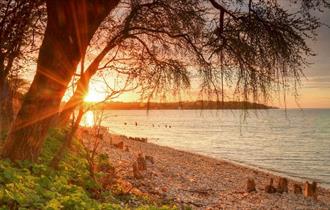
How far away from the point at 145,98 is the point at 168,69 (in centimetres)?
141

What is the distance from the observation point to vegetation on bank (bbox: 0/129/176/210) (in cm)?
641

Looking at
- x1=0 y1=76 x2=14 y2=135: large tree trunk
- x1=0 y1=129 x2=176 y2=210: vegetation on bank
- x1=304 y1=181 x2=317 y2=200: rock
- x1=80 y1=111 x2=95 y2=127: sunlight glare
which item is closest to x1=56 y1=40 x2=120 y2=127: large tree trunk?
x1=80 y1=111 x2=95 y2=127: sunlight glare

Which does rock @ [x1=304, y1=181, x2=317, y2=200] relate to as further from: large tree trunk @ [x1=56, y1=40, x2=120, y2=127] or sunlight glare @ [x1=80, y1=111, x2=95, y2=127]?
large tree trunk @ [x1=56, y1=40, x2=120, y2=127]

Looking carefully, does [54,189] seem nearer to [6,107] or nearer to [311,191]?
[6,107]

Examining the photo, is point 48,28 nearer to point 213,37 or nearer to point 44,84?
point 44,84

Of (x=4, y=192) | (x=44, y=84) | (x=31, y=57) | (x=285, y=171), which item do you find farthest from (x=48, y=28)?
(x=285, y=171)

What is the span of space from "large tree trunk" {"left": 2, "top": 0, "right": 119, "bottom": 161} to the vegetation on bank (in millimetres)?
576

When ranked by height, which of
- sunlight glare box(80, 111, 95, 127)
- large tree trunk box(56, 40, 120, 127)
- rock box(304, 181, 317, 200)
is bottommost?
rock box(304, 181, 317, 200)

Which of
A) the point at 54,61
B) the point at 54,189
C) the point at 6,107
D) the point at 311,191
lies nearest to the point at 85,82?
the point at 54,61

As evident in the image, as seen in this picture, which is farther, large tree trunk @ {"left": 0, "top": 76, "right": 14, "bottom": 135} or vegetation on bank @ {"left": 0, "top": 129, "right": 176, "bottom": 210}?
large tree trunk @ {"left": 0, "top": 76, "right": 14, "bottom": 135}

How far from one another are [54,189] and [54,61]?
2.41 metres

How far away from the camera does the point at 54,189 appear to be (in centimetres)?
775

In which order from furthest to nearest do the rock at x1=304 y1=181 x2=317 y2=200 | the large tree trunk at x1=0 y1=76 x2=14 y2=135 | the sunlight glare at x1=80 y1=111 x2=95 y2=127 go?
the rock at x1=304 y1=181 x2=317 y2=200, the large tree trunk at x1=0 y1=76 x2=14 y2=135, the sunlight glare at x1=80 y1=111 x2=95 y2=127

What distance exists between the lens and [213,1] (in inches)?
384
